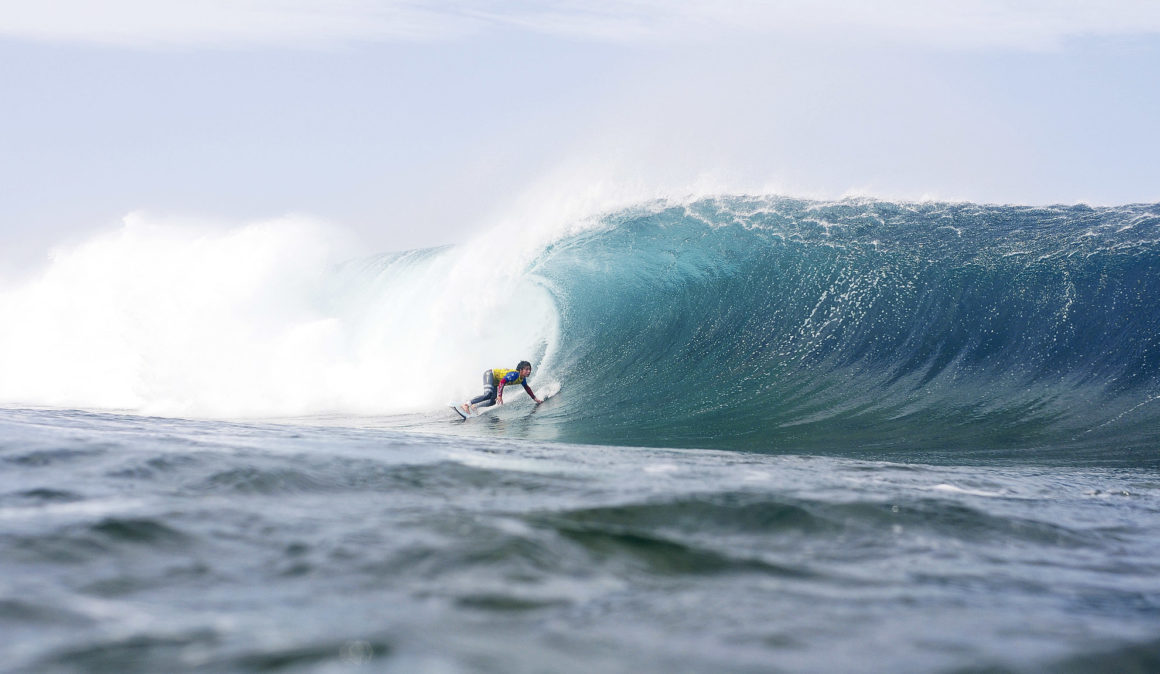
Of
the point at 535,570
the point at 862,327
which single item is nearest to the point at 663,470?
the point at 535,570

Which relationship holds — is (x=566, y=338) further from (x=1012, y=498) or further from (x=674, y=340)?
(x=1012, y=498)

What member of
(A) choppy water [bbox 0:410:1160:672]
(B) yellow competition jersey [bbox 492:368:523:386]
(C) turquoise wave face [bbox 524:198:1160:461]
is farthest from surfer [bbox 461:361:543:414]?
(A) choppy water [bbox 0:410:1160:672]

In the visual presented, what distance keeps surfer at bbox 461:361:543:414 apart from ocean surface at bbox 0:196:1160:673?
298mm

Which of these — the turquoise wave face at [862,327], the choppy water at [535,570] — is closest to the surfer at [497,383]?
the turquoise wave face at [862,327]

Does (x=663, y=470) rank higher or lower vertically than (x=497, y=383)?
lower

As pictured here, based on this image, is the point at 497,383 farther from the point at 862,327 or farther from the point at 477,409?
the point at 862,327

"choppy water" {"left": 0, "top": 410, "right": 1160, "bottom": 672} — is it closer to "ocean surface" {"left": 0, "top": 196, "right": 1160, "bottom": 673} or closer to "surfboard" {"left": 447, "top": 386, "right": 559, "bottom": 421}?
"ocean surface" {"left": 0, "top": 196, "right": 1160, "bottom": 673}

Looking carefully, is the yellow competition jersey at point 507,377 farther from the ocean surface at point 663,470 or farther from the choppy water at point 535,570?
the choppy water at point 535,570

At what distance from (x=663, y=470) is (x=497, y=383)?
6.82 m

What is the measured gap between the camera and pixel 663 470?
17.9 ft

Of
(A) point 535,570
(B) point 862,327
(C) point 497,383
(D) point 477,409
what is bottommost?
(A) point 535,570

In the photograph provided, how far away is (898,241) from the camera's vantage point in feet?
49.3

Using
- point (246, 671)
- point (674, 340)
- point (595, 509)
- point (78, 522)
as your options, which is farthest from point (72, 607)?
point (674, 340)

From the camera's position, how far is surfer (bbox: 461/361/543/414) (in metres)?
11.9
